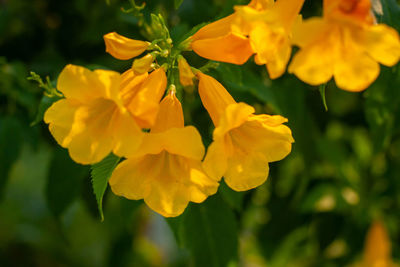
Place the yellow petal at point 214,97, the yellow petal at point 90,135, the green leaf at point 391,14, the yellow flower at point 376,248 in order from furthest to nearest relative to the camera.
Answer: the yellow flower at point 376,248, the green leaf at point 391,14, the yellow petal at point 214,97, the yellow petal at point 90,135

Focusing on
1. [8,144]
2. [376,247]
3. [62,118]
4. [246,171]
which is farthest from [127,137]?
[376,247]

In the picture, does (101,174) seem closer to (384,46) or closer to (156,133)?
(156,133)

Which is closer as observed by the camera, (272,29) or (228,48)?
(272,29)

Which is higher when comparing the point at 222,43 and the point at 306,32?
the point at 306,32

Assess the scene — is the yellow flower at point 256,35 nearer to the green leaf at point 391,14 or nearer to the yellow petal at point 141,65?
the yellow petal at point 141,65

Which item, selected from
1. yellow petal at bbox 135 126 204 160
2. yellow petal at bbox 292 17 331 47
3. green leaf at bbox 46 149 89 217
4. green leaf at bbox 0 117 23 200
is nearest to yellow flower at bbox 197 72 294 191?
yellow petal at bbox 135 126 204 160

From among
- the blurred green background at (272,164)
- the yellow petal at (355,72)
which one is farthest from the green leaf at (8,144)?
the yellow petal at (355,72)

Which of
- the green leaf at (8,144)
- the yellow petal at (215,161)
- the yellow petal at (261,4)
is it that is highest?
the yellow petal at (261,4)

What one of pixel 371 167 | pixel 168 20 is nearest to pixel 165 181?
pixel 168 20
